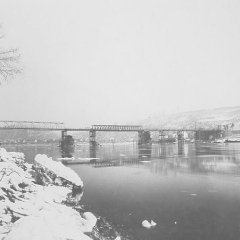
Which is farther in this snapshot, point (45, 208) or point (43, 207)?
point (43, 207)

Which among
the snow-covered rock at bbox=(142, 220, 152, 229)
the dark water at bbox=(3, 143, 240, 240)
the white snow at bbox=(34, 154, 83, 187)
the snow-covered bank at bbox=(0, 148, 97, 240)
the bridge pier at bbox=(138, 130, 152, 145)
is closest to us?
the snow-covered bank at bbox=(0, 148, 97, 240)

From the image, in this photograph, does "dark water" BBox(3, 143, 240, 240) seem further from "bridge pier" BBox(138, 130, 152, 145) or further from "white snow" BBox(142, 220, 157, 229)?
"bridge pier" BBox(138, 130, 152, 145)

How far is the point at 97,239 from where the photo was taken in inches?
398

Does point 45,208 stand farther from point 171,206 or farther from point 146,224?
point 171,206

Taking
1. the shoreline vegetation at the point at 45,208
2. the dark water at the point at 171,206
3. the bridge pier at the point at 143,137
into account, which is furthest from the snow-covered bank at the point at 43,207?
the bridge pier at the point at 143,137

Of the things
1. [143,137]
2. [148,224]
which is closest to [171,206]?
[148,224]

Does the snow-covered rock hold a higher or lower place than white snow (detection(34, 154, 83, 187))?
lower

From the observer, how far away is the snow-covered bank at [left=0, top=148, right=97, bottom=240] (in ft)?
23.9

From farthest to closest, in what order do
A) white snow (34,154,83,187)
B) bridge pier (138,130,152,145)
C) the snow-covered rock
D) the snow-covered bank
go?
bridge pier (138,130,152,145) < white snow (34,154,83,187) < the snow-covered rock < the snow-covered bank

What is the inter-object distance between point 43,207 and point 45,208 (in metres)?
0.29

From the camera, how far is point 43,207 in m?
12.2

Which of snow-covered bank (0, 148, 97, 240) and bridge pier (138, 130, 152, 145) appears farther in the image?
bridge pier (138, 130, 152, 145)

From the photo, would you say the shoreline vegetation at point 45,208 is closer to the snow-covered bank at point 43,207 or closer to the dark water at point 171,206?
the snow-covered bank at point 43,207

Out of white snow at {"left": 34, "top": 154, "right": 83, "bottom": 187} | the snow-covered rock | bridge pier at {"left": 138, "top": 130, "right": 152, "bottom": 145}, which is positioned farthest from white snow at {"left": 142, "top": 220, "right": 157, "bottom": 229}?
bridge pier at {"left": 138, "top": 130, "right": 152, "bottom": 145}
